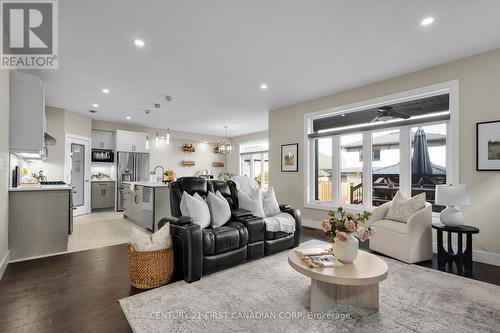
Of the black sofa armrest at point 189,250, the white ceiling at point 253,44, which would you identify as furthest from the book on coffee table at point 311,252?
the white ceiling at point 253,44

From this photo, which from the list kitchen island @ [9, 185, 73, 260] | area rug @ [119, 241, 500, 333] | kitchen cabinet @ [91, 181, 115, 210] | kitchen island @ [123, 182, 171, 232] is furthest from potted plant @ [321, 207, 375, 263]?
kitchen cabinet @ [91, 181, 115, 210]

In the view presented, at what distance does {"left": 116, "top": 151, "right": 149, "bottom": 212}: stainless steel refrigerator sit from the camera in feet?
23.7

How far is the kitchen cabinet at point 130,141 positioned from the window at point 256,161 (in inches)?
145

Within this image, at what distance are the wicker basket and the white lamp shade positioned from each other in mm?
3414

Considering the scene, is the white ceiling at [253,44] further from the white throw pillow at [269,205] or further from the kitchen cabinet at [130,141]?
the kitchen cabinet at [130,141]

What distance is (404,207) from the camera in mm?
3506

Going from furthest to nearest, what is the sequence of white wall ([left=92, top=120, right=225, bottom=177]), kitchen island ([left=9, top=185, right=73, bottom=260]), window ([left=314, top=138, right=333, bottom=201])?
1. white wall ([left=92, top=120, right=225, bottom=177])
2. window ([left=314, top=138, right=333, bottom=201])
3. kitchen island ([left=9, top=185, right=73, bottom=260])

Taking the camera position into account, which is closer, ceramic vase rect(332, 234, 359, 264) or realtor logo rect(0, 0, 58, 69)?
ceramic vase rect(332, 234, 359, 264)

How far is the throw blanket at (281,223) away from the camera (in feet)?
11.0

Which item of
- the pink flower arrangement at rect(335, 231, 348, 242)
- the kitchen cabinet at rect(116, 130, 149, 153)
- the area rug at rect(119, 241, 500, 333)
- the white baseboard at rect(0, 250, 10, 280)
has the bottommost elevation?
the area rug at rect(119, 241, 500, 333)

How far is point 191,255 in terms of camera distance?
99.3 inches

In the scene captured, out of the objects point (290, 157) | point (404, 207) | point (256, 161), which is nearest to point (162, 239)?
point (404, 207)

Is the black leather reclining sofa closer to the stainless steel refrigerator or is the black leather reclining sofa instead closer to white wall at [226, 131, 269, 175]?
the stainless steel refrigerator

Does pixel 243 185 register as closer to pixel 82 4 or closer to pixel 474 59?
pixel 82 4
